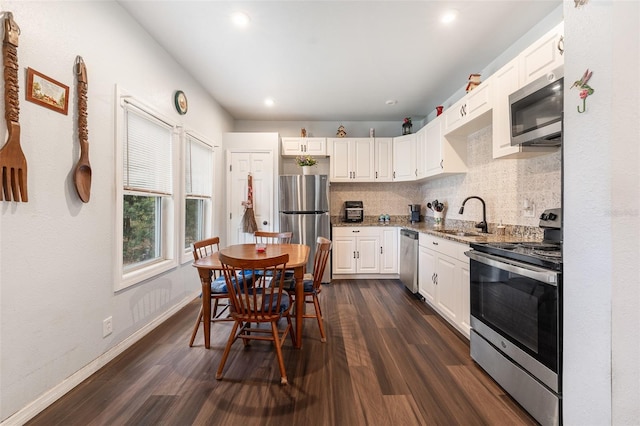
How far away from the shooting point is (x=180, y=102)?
9.73ft

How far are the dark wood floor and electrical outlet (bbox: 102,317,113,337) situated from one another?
9.8 inches

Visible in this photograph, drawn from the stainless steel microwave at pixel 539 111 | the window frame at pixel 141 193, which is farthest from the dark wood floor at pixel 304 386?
the stainless steel microwave at pixel 539 111

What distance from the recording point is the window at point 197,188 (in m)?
3.23

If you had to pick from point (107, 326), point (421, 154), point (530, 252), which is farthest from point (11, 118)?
point (421, 154)

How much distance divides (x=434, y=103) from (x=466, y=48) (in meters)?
1.47

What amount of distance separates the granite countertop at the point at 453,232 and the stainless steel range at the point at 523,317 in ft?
0.88

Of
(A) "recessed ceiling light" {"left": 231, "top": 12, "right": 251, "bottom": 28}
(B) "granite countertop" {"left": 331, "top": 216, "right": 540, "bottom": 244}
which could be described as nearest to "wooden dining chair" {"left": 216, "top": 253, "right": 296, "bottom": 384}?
(B) "granite countertop" {"left": 331, "top": 216, "right": 540, "bottom": 244}

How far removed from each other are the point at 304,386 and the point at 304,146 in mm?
3626

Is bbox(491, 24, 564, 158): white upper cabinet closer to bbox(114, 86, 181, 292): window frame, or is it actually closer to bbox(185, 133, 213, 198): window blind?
bbox(114, 86, 181, 292): window frame

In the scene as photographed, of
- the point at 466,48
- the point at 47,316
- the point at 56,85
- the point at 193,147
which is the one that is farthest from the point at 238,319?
the point at 466,48

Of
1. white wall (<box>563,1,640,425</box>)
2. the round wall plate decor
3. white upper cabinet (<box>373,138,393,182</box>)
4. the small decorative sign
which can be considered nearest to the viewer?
white wall (<box>563,1,640,425</box>)

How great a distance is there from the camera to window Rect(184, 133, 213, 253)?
10.6 feet

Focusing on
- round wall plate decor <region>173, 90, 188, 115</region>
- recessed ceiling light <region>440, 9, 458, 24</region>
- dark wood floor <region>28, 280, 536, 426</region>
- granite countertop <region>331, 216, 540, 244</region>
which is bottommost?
dark wood floor <region>28, 280, 536, 426</region>

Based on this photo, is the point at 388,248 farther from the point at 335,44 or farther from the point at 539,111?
the point at 335,44
